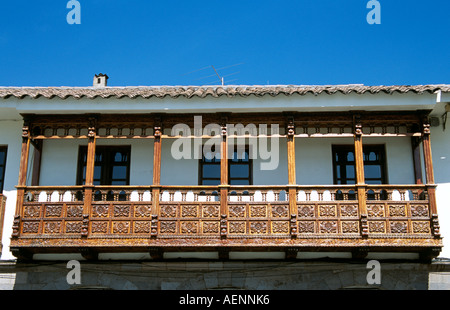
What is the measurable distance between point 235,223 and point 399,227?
2.91 metres

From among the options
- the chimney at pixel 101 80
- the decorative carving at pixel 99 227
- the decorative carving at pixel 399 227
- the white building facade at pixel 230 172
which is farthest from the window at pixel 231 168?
the chimney at pixel 101 80

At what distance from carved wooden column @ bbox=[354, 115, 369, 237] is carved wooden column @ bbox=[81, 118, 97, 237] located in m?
4.87

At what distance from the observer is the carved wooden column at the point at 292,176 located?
35.7 ft

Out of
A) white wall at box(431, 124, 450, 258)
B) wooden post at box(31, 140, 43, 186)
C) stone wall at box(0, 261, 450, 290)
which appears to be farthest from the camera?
wooden post at box(31, 140, 43, 186)

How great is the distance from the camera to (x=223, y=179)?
36.9ft

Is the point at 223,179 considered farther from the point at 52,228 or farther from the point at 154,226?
the point at 52,228

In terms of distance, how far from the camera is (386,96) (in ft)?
37.0

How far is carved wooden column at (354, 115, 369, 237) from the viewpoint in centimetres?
1082

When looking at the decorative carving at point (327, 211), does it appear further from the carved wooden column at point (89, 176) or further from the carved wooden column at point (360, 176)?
the carved wooden column at point (89, 176)

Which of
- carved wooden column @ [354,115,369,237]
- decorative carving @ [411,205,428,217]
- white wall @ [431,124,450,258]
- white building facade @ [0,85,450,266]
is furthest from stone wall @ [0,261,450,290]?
decorative carving @ [411,205,428,217]

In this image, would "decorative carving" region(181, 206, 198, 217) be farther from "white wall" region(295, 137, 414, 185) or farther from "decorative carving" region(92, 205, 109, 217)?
"white wall" region(295, 137, 414, 185)

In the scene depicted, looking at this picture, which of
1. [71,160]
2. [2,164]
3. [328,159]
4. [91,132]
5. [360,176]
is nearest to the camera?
[360,176]

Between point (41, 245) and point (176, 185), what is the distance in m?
2.70

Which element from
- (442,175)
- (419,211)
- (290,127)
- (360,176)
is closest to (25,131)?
(290,127)
